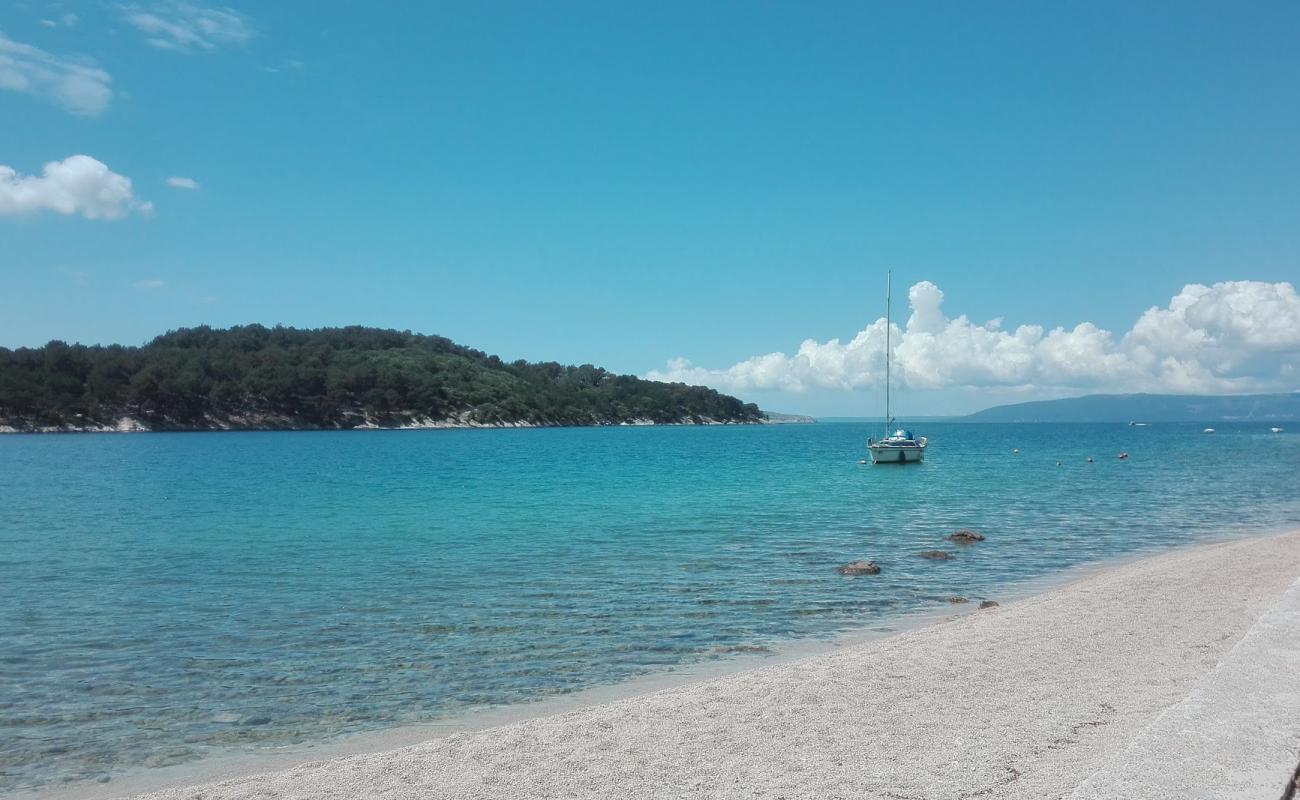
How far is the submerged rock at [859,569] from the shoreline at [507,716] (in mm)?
3699

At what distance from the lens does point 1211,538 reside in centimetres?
2991

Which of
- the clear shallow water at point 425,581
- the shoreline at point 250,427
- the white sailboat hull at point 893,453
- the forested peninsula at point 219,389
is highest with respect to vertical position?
the forested peninsula at point 219,389

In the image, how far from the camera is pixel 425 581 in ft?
70.6

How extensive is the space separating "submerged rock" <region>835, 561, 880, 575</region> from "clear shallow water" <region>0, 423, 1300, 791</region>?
343mm

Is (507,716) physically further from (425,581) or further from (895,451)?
(895,451)

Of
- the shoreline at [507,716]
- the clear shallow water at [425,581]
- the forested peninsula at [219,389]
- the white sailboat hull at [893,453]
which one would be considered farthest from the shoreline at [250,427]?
the shoreline at [507,716]

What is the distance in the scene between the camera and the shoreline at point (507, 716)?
9.48 metres

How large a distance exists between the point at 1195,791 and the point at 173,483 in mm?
55690

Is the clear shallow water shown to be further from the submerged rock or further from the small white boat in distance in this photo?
the small white boat in distance

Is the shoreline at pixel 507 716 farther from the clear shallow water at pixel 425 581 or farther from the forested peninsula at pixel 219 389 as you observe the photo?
the forested peninsula at pixel 219 389

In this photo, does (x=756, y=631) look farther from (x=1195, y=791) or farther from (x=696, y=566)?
(x=1195, y=791)

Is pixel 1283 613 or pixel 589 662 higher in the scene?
pixel 1283 613

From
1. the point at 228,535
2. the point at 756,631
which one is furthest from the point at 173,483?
the point at 756,631

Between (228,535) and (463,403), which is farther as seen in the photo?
(463,403)
